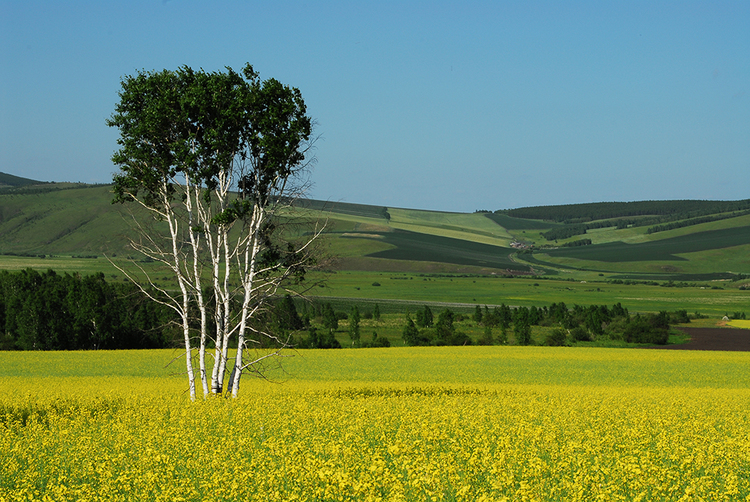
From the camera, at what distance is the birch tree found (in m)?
20.7

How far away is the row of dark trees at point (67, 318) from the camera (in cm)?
5981

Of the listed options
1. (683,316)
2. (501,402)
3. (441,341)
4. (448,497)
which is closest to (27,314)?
(441,341)

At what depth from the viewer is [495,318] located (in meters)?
87.2

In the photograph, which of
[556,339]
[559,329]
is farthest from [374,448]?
[559,329]

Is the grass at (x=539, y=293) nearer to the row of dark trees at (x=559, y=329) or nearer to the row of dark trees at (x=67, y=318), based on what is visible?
the row of dark trees at (x=559, y=329)

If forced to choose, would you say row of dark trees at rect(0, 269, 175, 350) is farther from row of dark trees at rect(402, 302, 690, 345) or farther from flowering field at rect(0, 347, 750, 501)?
flowering field at rect(0, 347, 750, 501)

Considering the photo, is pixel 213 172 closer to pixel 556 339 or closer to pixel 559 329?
pixel 556 339

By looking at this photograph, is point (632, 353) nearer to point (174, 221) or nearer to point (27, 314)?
point (174, 221)

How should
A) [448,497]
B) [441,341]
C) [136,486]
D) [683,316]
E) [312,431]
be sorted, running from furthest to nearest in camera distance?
[683,316]
[441,341]
[312,431]
[136,486]
[448,497]

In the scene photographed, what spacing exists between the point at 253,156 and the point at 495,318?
69712mm

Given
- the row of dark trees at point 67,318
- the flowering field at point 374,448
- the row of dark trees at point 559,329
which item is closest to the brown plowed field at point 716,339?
the row of dark trees at point 559,329

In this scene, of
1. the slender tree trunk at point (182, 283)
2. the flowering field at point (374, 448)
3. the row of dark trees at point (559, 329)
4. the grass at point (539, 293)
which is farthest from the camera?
the grass at point (539, 293)

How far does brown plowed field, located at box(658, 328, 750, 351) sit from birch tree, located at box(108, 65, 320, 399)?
5611 centimetres

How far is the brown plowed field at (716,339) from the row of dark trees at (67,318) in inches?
2107
